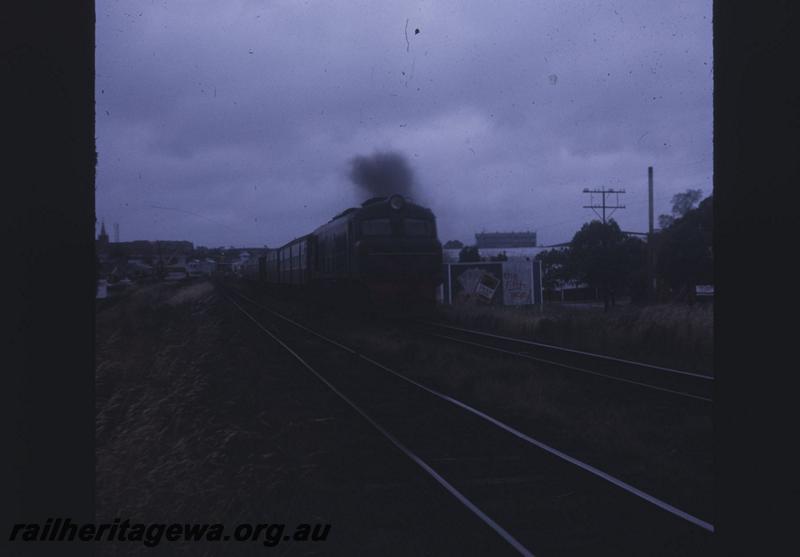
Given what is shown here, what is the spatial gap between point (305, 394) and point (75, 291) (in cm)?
741

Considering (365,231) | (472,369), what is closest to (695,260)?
(365,231)

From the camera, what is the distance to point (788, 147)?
1.95 meters

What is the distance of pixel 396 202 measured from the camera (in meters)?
19.9

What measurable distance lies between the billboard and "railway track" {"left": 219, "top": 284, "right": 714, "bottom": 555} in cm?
2325

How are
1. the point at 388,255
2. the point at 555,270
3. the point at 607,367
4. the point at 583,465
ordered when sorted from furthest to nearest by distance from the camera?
the point at 555,270, the point at 388,255, the point at 607,367, the point at 583,465

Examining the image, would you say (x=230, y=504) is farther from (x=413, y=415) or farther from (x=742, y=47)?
(x=742, y=47)

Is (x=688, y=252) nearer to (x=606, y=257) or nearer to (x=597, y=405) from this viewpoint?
(x=606, y=257)

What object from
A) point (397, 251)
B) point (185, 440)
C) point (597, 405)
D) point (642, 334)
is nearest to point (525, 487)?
point (185, 440)

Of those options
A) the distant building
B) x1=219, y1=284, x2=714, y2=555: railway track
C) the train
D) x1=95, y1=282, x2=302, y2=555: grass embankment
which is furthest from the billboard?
the distant building

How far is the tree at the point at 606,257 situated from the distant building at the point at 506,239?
72472 mm

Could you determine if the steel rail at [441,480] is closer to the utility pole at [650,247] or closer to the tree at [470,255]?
the utility pole at [650,247]

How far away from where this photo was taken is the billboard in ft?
106

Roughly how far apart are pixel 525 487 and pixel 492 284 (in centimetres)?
2719

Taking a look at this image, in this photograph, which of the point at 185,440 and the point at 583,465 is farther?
the point at 185,440
